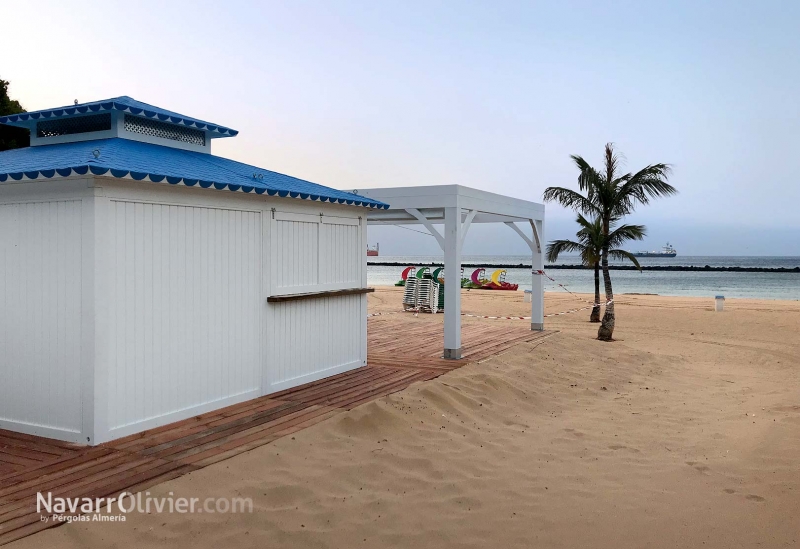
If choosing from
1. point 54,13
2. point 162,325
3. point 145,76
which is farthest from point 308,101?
point 162,325

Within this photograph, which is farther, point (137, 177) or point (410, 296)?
point (410, 296)

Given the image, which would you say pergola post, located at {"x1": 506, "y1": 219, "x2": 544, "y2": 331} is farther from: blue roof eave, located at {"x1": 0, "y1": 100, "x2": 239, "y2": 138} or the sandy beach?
Result: blue roof eave, located at {"x1": 0, "y1": 100, "x2": 239, "y2": 138}

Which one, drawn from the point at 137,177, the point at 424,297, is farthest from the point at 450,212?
the point at 424,297

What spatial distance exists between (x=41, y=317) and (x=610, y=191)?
1190cm

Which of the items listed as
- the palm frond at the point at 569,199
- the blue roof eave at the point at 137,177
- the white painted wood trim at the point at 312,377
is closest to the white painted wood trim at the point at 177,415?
the white painted wood trim at the point at 312,377

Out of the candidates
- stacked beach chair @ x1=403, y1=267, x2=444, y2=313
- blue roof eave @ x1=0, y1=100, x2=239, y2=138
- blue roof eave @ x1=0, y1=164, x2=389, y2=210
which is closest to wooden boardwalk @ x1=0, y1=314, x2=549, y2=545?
blue roof eave @ x1=0, y1=164, x2=389, y2=210

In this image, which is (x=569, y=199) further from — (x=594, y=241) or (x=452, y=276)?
(x=452, y=276)

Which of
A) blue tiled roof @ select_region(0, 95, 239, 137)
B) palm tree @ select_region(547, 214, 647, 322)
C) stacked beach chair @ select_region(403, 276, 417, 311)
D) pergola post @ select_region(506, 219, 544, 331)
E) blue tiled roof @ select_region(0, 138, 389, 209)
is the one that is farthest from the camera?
stacked beach chair @ select_region(403, 276, 417, 311)

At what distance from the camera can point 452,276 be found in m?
9.21

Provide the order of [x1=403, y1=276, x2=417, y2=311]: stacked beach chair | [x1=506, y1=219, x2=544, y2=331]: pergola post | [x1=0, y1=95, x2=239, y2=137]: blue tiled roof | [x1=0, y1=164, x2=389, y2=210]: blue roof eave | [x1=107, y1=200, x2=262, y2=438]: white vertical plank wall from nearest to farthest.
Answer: [x1=0, y1=164, x2=389, y2=210]: blue roof eave → [x1=107, y1=200, x2=262, y2=438]: white vertical plank wall → [x1=0, y1=95, x2=239, y2=137]: blue tiled roof → [x1=506, y1=219, x2=544, y2=331]: pergola post → [x1=403, y1=276, x2=417, y2=311]: stacked beach chair

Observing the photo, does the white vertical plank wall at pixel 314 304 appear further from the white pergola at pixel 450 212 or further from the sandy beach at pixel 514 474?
the sandy beach at pixel 514 474

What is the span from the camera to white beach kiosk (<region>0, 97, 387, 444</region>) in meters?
5.00

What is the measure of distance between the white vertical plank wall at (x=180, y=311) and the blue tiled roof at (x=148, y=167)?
0.33 meters

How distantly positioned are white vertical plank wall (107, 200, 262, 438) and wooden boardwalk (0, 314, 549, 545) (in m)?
0.25
